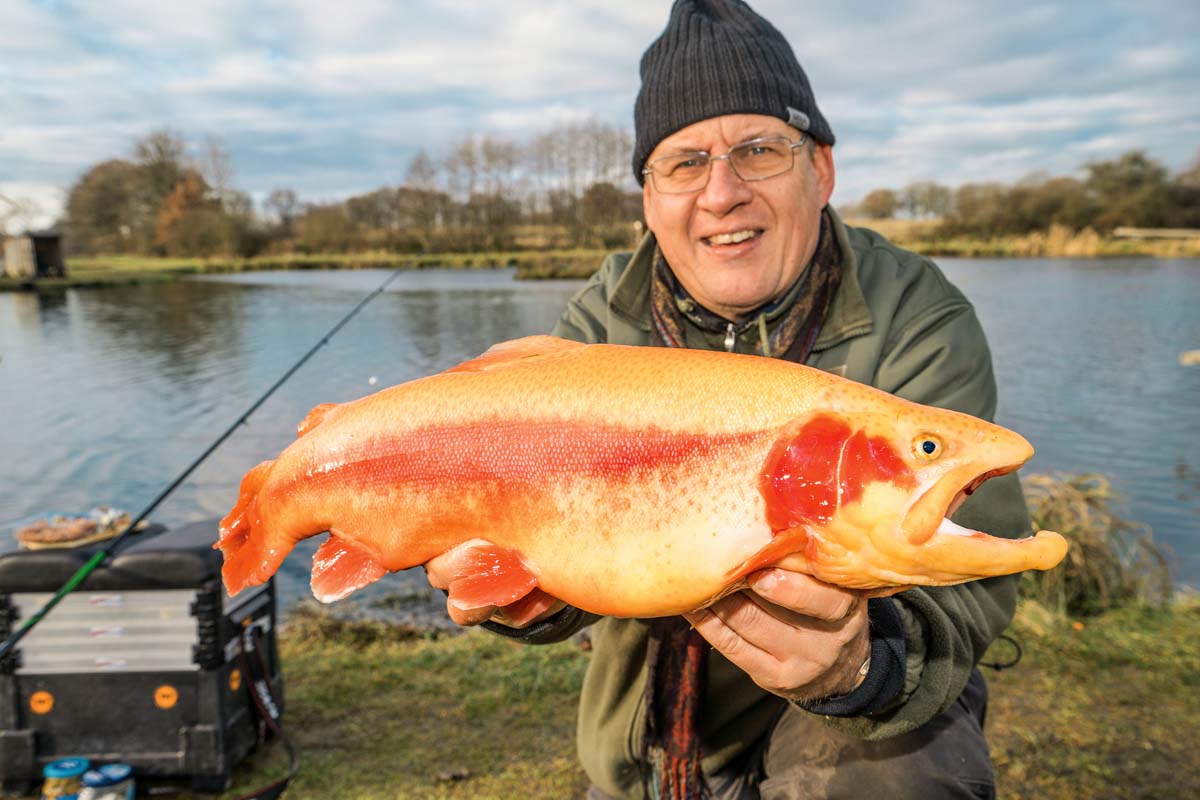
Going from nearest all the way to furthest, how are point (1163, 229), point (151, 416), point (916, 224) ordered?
point (151, 416), point (1163, 229), point (916, 224)

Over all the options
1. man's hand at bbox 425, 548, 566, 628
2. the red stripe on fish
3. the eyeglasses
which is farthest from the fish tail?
the eyeglasses

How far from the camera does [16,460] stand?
11.8 m

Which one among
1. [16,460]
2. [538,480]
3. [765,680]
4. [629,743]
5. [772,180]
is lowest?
[16,460]

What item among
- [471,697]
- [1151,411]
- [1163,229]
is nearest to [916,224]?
[1163,229]

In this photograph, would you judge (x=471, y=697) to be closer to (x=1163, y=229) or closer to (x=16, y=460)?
(x=16, y=460)

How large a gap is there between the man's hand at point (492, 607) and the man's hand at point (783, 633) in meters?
0.44

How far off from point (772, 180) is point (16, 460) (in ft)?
43.4

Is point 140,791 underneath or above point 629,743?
underneath

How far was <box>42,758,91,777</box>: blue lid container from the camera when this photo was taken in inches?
127

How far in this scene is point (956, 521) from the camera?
2.30 m

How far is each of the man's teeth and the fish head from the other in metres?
1.41

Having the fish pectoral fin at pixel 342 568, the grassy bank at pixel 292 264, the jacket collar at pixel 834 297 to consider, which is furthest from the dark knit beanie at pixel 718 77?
the grassy bank at pixel 292 264

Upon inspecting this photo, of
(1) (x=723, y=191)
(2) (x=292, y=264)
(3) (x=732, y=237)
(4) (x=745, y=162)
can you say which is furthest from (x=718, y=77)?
(2) (x=292, y=264)

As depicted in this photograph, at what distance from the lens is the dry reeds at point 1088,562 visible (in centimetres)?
546
